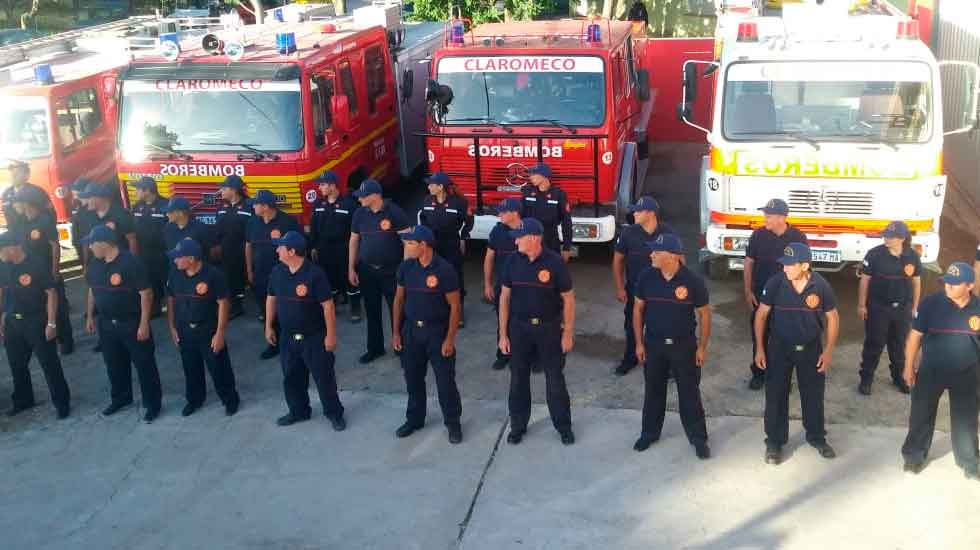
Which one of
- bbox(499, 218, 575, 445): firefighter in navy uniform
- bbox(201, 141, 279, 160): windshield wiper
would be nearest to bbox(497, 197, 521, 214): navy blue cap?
bbox(499, 218, 575, 445): firefighter in navy uniform

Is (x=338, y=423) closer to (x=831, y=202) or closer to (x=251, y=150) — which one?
(x=251, y=150)

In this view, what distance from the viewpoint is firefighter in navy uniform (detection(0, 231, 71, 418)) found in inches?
303

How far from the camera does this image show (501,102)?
1045 centimetres

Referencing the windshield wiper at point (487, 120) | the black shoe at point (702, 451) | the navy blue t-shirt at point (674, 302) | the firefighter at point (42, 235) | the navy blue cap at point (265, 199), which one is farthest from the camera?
the windshield wiper at point (487, 120)

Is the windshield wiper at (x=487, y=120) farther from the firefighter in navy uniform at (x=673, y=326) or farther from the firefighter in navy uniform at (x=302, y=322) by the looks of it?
the firefighter in navy uniform at (x=673, y=326)

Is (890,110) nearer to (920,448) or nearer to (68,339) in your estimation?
(920,448)

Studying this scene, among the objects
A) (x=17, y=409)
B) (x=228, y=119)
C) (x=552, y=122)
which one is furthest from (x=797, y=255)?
(x=17, y=409)

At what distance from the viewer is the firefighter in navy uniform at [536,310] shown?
6777 mm

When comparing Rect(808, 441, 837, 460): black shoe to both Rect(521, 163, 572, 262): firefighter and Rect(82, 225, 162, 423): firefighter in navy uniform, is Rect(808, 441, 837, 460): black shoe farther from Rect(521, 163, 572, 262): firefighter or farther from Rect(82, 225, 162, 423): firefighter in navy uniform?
Rect(82, 225, 162, 423): firefighter in navy uniform

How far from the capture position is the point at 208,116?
1011 cm

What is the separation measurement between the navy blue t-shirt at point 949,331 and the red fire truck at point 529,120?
4.37 m

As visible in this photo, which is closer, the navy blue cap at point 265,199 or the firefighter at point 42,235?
the navy blue cap at point 265,199

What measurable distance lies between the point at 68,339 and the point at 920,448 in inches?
289

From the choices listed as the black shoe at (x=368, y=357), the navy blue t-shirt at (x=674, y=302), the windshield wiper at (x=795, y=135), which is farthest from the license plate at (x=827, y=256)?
the black shoe at (x=368, y=357)
